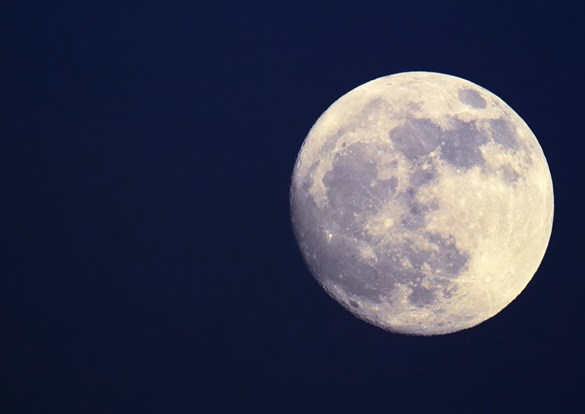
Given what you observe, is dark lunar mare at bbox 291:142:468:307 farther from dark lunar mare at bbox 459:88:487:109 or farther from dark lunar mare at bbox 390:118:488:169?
dark lunar mare at bbox 459:88:487:109

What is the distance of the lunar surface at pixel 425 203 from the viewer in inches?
117

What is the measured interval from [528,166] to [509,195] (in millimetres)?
340

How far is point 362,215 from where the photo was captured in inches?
121

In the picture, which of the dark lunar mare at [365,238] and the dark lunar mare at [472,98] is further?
the dark lunar mare at [472,98]

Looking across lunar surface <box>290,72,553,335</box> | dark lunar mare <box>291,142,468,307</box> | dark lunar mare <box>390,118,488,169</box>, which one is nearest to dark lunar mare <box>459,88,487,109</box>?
lunar surface <box>290,72,553,335</box>

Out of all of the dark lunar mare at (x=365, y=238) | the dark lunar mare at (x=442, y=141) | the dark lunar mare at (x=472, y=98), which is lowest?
the dark lunar mare at (x=365, y=238)

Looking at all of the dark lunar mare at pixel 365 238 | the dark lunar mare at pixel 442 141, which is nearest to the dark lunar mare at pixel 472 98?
the dark lunar mare at pixel 442 141

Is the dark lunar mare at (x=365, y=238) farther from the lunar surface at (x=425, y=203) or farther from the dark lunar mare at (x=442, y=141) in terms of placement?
the dark lunar mare at (x=442, y=141)

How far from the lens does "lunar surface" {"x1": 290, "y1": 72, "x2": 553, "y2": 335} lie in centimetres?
297

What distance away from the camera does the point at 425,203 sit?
2.96 m

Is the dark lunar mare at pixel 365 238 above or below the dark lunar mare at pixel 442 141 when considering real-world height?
below

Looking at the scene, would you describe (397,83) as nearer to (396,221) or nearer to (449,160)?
(449,160)

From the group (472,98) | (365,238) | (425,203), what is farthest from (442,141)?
(365,238)

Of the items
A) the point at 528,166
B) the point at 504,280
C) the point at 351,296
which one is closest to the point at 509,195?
the point at 528,166
